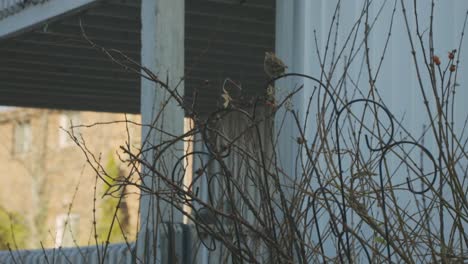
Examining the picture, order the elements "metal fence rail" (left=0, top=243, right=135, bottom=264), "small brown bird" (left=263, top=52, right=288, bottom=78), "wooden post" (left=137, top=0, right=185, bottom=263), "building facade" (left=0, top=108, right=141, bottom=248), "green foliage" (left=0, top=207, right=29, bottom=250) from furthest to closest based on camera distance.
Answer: "building facade" (left=0, top=108, right=141, bottom=248) → "green foliage" (left=0, top=207, right=29, bottom=250) → "metal fence rail" (left=0, top=243, right=135, bottom=264) → "wooden post" (left=137, top=0, right=185, bottom=263) → "small brown bird" (left=263, top=52, right=288, bottom=78)

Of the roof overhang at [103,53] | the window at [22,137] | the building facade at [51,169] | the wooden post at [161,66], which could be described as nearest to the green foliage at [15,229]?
the building facade at [51,169]

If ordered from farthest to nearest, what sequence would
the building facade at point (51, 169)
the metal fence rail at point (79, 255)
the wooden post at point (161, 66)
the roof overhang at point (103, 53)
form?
1. the building facade at point (51, 169)
2. the roof overhang at point (103, 53)
3. the metal fence rail at point (79, 255)
4. the wooden post at point (161, 66)

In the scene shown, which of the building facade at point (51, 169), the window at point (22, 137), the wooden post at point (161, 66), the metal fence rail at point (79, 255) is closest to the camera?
the wooden post at point (161, 66)

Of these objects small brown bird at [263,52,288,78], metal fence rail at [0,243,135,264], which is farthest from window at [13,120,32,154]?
small brown bird at [263,52,288,78]

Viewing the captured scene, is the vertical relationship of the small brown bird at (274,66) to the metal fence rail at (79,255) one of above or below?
above

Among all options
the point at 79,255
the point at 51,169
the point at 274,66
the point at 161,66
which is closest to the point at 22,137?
the point at 51,169

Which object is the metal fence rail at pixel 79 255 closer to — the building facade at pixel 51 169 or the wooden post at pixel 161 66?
the wooden post at pixel 161 66

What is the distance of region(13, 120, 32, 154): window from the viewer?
121 feet

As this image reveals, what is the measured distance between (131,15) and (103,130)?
77.8 feet

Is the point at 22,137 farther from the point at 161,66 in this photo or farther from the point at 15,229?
the point at 161,66

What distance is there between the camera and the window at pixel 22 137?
36969mm

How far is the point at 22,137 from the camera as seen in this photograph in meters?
37.6

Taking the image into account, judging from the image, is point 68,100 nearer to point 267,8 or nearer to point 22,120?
point 267,8

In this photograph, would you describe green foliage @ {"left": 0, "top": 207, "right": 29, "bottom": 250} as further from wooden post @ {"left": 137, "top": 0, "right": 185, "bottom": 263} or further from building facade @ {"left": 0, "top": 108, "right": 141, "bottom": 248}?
wooden post @ {"left": 137, "top": 0, "right": 185, "bottom": 263}
